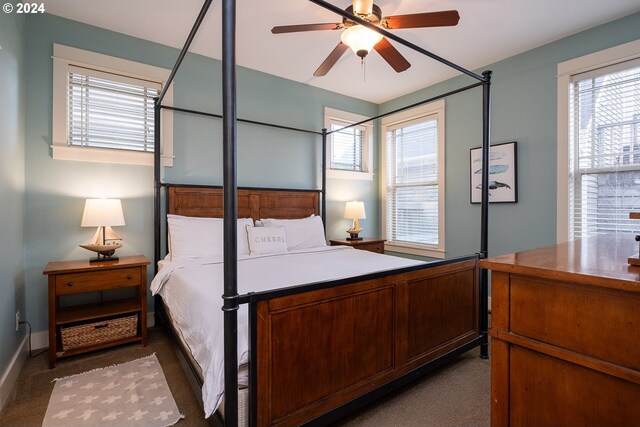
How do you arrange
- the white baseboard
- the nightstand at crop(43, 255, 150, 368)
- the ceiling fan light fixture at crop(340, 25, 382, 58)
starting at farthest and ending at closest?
1. the nightstand at crop(43, 255, 150, 368)
2. the ceiling fan light fixture at crop(340, 25, 382, 58)
3. the white baseboard

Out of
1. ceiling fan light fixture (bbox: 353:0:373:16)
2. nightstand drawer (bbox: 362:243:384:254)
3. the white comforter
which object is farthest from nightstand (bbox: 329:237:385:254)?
ceiling fan light fixture (bbox: 353:0:373:16)

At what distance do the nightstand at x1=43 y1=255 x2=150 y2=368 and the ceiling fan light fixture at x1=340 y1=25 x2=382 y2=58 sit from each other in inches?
92.8

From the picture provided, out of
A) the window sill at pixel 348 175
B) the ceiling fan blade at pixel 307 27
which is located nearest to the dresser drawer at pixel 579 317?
the ceiling fan blade at pixel 307 27

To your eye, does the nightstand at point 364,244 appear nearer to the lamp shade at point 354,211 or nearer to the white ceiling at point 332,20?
the lamp shade at point 354,211

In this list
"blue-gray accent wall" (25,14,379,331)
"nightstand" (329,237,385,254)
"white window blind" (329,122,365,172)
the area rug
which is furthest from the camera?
"white window blind" (329,122,365,172)

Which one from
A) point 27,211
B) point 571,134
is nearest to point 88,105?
point 27,211

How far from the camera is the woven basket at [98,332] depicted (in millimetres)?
2371

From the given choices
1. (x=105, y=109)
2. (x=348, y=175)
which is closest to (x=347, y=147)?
(x=348, y=175)

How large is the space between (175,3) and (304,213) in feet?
7.95

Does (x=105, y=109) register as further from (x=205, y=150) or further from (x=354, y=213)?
(x=354, y=213)

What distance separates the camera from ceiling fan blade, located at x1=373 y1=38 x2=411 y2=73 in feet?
7.59

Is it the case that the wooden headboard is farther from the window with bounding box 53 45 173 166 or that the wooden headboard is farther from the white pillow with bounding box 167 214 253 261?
the window with bounding box 53 45 173 166

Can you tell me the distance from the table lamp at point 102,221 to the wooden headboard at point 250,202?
1.72 feet

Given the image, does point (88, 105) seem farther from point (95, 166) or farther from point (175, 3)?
point (175, 3)
